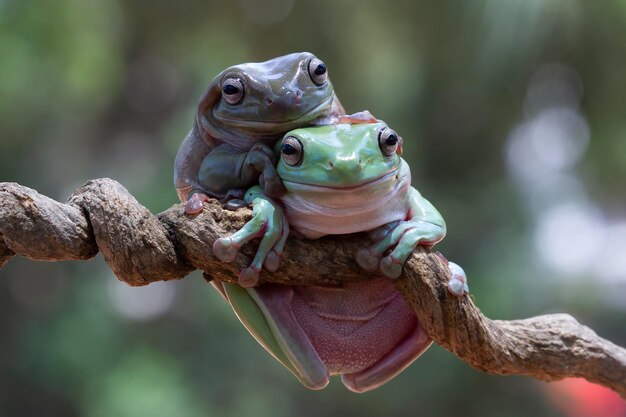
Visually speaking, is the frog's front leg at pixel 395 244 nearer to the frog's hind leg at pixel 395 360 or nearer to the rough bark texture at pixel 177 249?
the rough bark texture at pixel 177 249

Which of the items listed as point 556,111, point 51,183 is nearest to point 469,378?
point 556,111

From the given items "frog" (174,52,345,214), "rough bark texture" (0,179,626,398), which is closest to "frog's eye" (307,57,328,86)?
"frog" (174,52,345,214)

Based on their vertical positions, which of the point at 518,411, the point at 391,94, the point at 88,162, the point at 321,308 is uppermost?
the point at 321,308

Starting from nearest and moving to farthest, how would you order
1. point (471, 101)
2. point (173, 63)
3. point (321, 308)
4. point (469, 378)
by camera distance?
1. point (321, 308)
2. point (469, 378)
3. point (471, 101)
4. point (173, 63)

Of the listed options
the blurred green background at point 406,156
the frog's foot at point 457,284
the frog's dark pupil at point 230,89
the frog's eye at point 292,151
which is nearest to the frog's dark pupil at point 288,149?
the frog's eye at point 292,151

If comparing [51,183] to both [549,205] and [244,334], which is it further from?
[549,205]

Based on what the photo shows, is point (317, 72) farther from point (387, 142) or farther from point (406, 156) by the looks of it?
point (406, 156)

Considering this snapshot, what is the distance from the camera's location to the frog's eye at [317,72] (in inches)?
38.9

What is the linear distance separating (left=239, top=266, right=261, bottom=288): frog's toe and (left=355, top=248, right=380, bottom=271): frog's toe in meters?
0.13

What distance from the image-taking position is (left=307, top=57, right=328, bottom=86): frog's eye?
0.99 metres

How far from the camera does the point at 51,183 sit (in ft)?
13.8

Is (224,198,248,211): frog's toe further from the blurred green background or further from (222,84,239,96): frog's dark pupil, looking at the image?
the blurred green background

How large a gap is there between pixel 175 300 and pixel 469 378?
166cm

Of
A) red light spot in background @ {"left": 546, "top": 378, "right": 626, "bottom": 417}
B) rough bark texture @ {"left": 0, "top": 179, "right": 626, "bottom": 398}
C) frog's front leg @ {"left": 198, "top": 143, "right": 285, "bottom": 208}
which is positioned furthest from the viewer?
red light spot in background @ {"left": 546, "top": 378, "right": 626, "bottom": 417}
